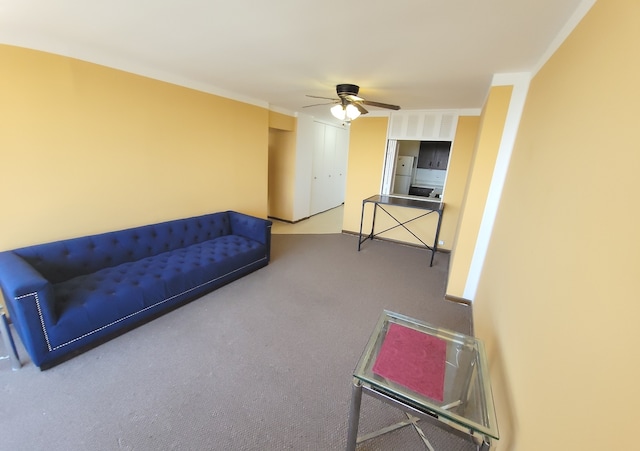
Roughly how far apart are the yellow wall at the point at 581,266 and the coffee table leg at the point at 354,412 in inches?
25.2

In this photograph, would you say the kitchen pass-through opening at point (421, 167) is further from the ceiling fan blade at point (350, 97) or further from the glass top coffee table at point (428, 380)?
the glass top coffee table at point (428, 380)

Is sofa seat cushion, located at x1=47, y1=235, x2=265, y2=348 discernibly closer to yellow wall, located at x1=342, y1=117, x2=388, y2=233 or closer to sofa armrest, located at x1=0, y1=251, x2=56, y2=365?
sofa armrest, located at x1=0, y1=251, x2=56, y2=365

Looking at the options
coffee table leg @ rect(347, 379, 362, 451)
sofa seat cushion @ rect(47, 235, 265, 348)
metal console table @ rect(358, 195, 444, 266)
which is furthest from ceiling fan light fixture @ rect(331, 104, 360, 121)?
coffee table leg @ rect(347, 379, 362, 451)

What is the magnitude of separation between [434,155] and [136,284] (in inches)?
224

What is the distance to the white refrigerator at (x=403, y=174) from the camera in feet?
18.4

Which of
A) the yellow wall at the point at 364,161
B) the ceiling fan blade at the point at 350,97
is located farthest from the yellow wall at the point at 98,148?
the yellow wall at the point at 364,161

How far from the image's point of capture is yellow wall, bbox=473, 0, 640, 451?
0.62 m

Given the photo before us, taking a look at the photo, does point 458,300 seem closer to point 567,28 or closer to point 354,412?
point 354,412

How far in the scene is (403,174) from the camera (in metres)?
5.66

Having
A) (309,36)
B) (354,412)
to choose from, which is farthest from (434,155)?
(354,412)

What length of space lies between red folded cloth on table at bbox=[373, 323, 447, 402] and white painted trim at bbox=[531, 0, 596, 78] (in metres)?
1.85

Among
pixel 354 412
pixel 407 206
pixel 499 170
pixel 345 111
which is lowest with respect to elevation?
pixel 354 412

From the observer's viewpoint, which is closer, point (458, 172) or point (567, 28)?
point (567, 28)

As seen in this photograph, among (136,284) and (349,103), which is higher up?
(349,103)
